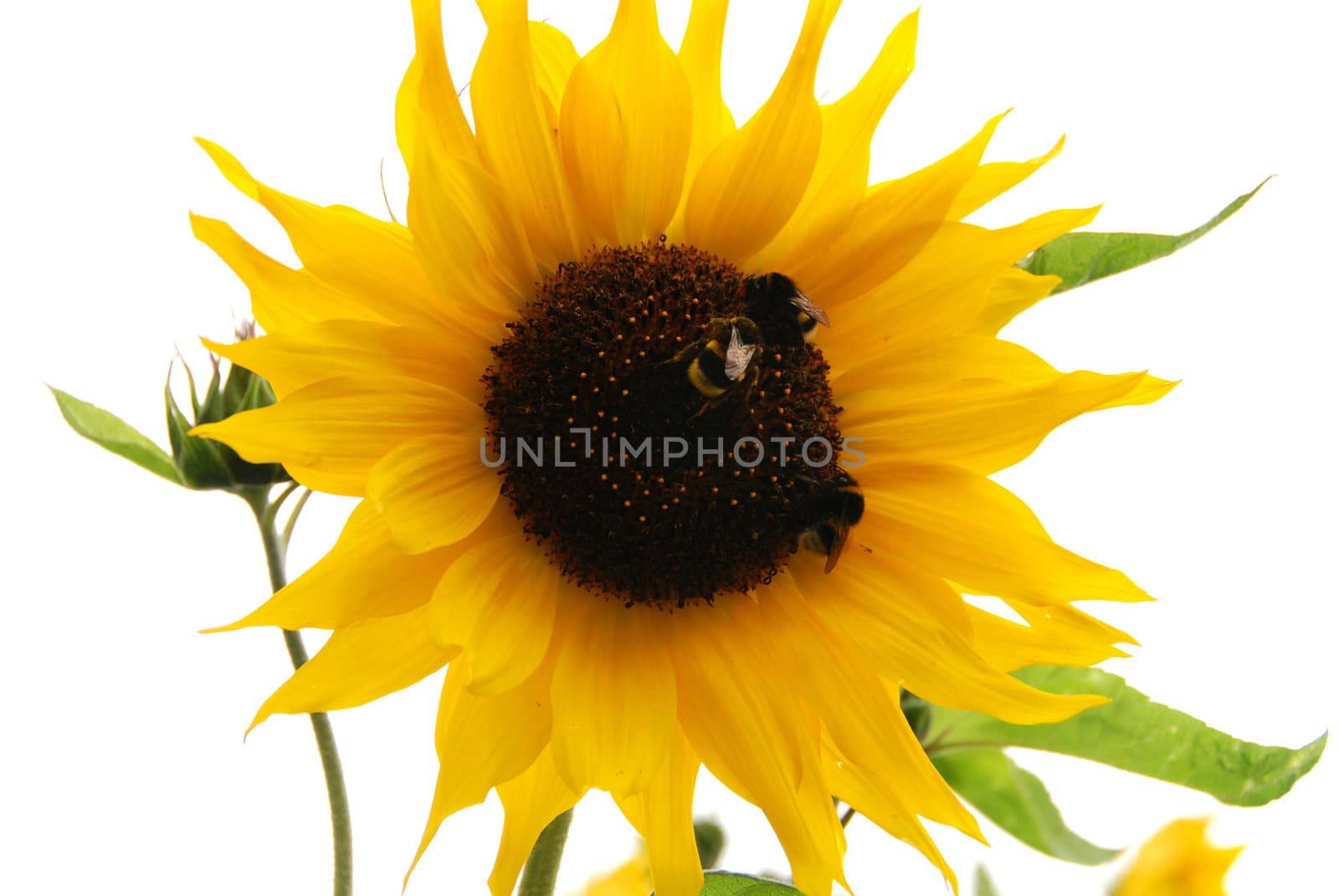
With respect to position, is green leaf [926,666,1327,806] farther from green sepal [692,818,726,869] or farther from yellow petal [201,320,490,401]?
yellow petal [201,320,490,401]

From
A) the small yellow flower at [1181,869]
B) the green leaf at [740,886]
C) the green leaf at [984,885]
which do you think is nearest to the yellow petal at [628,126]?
the green leaf at [740,886]

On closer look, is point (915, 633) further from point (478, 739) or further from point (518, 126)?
point (518, 126)

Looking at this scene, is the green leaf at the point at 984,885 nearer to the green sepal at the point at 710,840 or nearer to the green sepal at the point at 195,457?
the green sepal at the point at 710,840

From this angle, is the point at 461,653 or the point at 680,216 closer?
the point at 461,653

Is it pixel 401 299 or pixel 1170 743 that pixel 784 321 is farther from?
pixel 1170 743

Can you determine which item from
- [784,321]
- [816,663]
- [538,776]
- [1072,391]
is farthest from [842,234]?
[538,776]

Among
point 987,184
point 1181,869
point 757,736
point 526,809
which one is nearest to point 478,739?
point 526,809

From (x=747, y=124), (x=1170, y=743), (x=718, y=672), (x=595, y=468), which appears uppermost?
(x=747, y=124)
